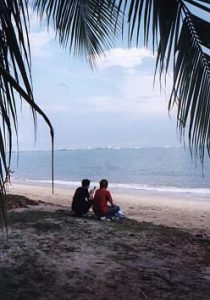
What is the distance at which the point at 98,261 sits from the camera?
16.9 ft

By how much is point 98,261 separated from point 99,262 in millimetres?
48

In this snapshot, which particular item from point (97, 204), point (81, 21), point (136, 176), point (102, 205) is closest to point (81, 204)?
point (97, 204)

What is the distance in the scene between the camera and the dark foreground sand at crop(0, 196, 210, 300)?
13.6 ft

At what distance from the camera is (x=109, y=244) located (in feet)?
20.2

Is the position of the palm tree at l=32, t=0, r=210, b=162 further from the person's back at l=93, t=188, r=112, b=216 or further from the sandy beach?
the person's back at l=93, t=188, r=112, b=216

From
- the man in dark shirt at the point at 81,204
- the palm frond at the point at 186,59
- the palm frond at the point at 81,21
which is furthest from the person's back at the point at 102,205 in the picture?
the palm frond at the point at 186,59

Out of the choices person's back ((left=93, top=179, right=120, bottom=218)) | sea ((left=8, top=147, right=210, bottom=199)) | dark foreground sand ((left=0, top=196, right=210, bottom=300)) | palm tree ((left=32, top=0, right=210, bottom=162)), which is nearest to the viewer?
palm tree ((left=32, top=0, right=210, bottom=162))

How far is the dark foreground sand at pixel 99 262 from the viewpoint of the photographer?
13.6 feet

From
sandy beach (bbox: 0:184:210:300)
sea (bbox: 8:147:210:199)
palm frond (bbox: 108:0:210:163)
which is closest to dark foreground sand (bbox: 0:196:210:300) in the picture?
sandy beach (bbox: 0:184:210:300)

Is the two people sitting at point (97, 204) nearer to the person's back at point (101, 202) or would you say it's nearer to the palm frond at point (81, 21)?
the person's back at point (101, 202)

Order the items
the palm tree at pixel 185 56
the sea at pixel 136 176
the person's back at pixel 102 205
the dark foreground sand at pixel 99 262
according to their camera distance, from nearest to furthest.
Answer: the palm tree at pixel 185 56
the dark foreground sand at pixel 99 262
the person's back at pixel 102 205
the sea at pixel 136 176

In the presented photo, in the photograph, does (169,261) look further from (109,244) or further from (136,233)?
(136,233)

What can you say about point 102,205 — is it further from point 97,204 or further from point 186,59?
point 186,59

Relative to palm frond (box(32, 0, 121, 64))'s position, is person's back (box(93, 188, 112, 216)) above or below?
below
